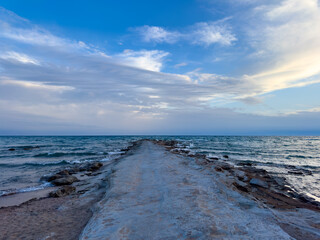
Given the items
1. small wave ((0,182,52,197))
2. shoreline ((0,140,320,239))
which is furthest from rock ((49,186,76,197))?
small wave ((0,182,52,197))

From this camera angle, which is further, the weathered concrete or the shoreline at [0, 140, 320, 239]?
the shoreline at [0, 140, 320, 239]

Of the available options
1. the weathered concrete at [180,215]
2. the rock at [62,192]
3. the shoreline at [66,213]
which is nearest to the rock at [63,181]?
the shoreline at [66,213]

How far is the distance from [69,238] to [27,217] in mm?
2880

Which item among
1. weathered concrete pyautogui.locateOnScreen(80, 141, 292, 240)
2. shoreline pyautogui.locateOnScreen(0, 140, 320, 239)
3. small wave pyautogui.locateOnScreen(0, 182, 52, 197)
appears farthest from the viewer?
small wave pyautogui.locateOnScreen(0, 182, 52, 197)

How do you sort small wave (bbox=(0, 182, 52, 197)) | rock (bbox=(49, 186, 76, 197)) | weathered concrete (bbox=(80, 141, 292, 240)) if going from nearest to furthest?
weathered concrete (bbox=(80, 141, 292, 240)) → rock (bbox=(49, 186, 76, 197)) → small wave (bbox=(0, 182, 52, 197))

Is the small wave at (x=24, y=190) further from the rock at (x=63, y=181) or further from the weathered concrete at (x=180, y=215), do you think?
the weathered concrete at (x=180, y=215)

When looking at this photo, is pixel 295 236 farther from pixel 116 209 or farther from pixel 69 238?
pixel 69 238

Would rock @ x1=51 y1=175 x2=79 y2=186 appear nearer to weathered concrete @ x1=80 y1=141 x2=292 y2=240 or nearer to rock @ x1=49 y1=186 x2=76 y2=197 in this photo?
rock @ x1=49 y1=186 x2=76 y2=197

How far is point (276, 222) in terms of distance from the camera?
17.5 ft

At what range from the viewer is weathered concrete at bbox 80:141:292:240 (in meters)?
4.54

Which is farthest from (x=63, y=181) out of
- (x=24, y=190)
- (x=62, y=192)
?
(x=62, y=192)

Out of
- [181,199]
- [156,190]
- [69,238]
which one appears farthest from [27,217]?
[181,199]

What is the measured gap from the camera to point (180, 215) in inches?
216

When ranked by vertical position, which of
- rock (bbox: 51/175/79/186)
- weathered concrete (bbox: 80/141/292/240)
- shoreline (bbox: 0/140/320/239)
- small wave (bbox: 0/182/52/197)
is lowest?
small wave (bbox: 0/182/52/197)
